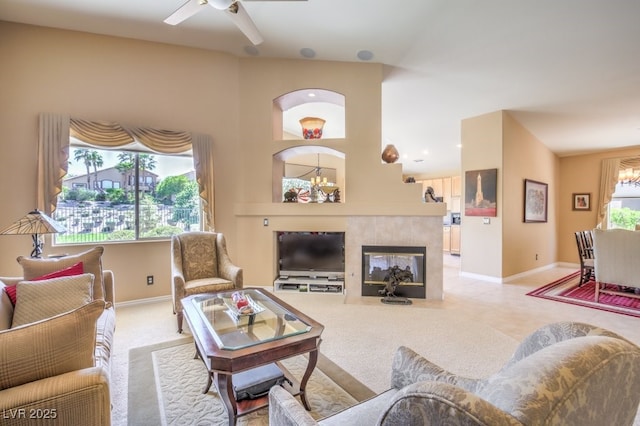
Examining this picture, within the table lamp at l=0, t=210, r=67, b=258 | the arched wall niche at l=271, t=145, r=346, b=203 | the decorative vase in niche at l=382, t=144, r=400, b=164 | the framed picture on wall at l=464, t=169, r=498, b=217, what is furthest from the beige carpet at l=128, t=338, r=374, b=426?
the framed picture on wall at l=464, t=169, r=498, b=217

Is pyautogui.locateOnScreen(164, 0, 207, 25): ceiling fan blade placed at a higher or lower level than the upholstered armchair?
higher

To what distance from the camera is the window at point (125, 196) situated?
Answer: 148 inches

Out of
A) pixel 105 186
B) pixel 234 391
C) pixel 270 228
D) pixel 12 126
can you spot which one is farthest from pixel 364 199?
pixel 12 126

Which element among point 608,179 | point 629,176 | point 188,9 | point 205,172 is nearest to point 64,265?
point 205,172

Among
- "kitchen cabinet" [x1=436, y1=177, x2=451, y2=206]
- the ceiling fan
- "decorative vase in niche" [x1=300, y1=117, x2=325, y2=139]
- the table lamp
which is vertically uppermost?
the ceiling fan

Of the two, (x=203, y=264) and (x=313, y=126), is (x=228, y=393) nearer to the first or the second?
(x=203, y=264)

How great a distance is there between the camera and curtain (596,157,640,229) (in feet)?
22.0

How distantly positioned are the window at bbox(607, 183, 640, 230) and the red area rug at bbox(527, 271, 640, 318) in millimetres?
2723

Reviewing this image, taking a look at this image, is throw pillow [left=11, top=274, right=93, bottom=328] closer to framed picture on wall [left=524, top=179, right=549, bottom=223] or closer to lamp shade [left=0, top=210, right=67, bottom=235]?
lamp shade [left=0, top=210, right=67, bottom=235]

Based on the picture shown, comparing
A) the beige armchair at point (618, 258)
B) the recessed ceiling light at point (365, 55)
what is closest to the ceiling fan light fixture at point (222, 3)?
the recessed ceiling light at point (365, 55)

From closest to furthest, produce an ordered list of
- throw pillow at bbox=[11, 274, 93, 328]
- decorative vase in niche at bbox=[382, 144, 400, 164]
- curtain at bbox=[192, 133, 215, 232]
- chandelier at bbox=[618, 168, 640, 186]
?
1. throw pillow at bbox=[11, 274, 93, 328]
2. curtain at bbox=[192, 133, 215, 232]
3. decorative vase in niche at bbox=[382, 144, 400, 164]
4. chandelier at bbox=[618, 168, 640, 186]

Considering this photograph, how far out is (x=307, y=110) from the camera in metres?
5.95

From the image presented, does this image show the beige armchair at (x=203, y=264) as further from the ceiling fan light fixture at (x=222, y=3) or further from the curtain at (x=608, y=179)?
the curtain at (x=608, y=179)

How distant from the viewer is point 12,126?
11.3 feet
